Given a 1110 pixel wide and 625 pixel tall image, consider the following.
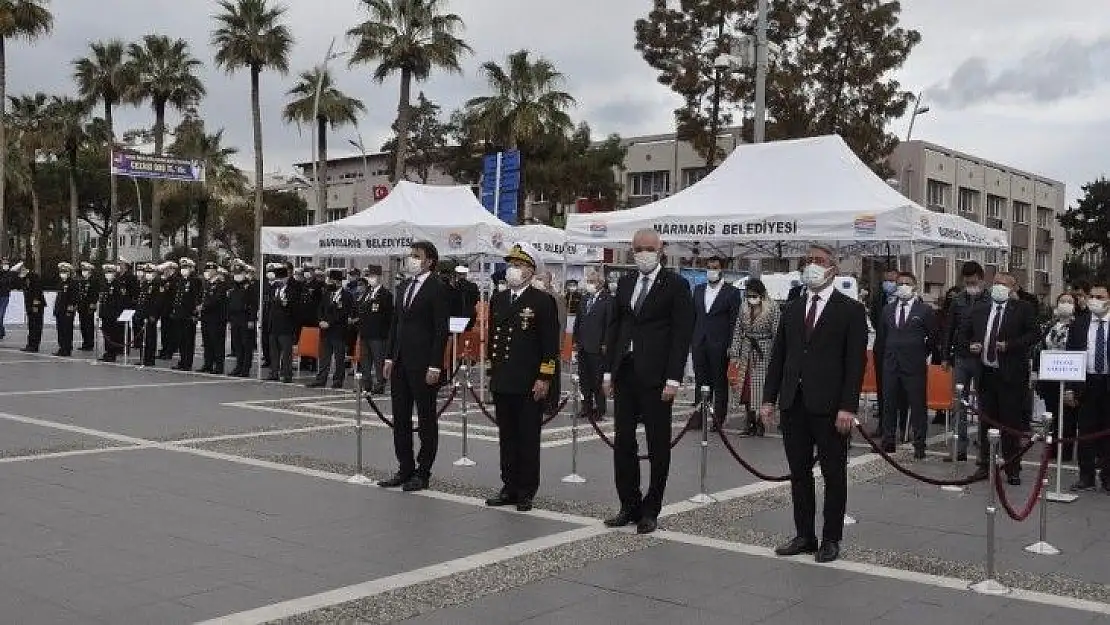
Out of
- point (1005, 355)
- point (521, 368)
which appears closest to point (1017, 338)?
point (1005, 355)

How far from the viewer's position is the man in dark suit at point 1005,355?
9977 millimetres

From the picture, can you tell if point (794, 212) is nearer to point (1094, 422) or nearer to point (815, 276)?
point (1094, 422)

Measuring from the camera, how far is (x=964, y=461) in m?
11.3

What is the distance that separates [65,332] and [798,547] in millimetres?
20627

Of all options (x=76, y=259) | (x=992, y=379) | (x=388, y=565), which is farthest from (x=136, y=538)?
(x=76, y=259)

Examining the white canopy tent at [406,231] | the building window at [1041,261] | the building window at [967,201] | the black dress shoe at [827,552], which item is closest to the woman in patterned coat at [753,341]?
the white canopy tent at [406,231]

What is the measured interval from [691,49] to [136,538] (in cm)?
2729

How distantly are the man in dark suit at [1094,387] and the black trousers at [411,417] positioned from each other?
19.1 ft

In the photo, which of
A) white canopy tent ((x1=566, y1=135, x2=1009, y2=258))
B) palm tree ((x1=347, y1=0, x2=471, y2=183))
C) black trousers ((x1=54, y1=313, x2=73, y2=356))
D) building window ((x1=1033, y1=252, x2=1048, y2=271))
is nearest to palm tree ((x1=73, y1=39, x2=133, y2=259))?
palm tree ((x1=347, y1=0, x2=471, y2=183))

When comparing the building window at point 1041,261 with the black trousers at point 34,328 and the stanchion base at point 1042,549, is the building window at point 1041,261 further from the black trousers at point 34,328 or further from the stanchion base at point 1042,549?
the stanchion base at point 1042,549

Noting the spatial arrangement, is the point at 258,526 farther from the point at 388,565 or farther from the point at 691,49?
the point at 691,49

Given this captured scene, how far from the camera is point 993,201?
6512 centimetres

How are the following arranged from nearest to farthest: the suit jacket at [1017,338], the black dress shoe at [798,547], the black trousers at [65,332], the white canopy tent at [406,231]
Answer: the black dress shoe at [798,547] < the suit jacket at [1017,338] < the white canopy tent at [406,231] < the black trousers at [65,332]

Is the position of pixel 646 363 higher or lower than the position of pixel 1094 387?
higher
